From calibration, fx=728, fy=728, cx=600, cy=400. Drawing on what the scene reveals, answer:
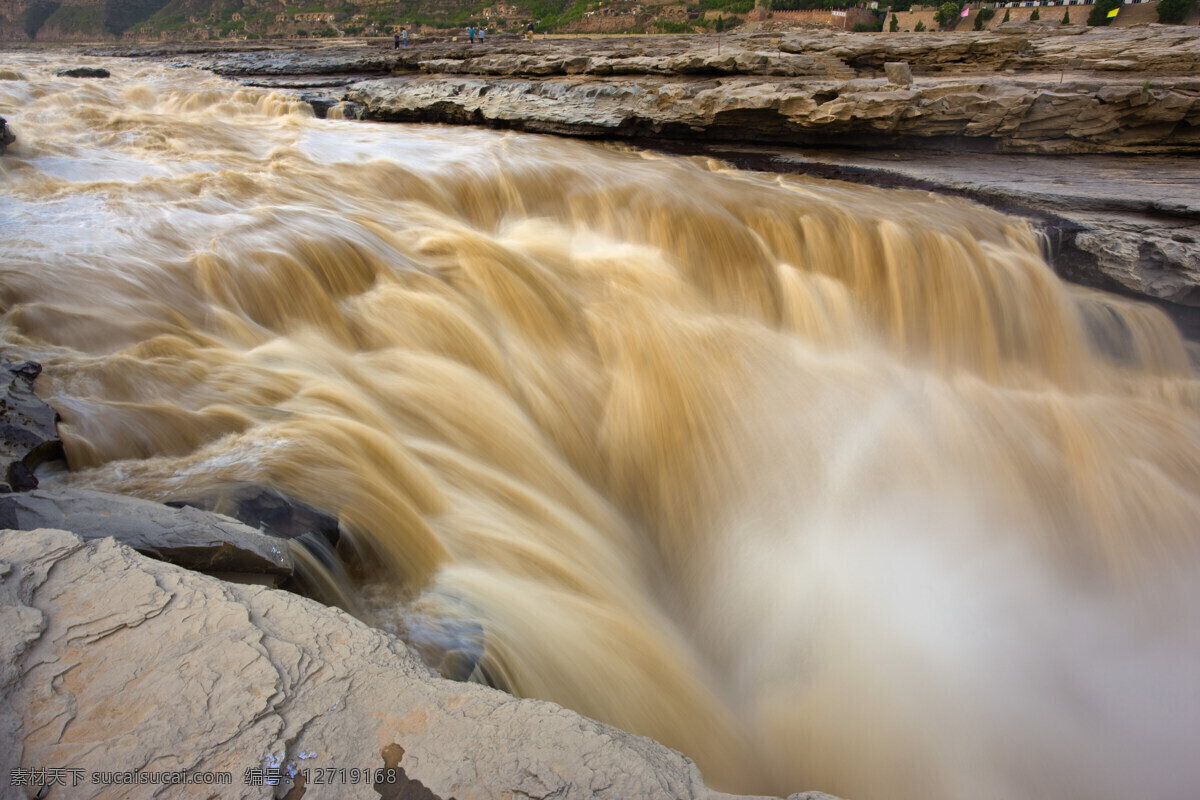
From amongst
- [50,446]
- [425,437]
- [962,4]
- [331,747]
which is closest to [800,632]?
[425,437]

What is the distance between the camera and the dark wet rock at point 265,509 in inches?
87.5

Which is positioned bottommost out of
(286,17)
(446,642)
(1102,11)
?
(446,642)

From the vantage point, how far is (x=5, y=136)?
5559 millimetres

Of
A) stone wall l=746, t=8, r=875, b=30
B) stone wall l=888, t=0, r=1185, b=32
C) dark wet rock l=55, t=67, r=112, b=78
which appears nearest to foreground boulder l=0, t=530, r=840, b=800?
dark wet rock l=55, t=67, r=112, b=78

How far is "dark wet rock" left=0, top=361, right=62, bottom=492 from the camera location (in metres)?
2.16

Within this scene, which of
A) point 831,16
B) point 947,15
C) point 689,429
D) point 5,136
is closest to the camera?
point 689,429

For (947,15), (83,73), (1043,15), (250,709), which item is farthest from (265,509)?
(1043,15)

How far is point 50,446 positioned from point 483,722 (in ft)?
6.32

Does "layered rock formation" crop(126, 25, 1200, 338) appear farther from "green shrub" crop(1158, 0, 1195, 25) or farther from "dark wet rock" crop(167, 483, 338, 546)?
"green shrub" crop(1158, 0, 1195, 25)

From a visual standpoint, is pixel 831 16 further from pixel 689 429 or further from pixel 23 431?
pixel 23 431

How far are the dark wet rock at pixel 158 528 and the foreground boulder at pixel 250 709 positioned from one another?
18 centimetres

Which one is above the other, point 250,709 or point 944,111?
point 944,111

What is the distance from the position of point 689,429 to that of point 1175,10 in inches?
1172

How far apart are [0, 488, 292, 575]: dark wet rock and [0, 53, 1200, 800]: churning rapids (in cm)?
38
